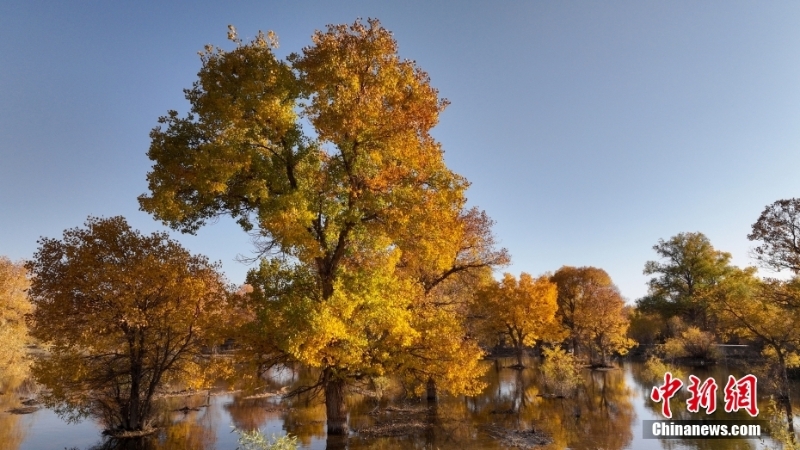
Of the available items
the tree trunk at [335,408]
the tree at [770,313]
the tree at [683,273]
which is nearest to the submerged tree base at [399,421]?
the tree trunk at [335,408]

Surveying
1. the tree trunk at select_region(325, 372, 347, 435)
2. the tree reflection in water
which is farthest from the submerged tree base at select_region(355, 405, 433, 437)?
the tree reflection in water

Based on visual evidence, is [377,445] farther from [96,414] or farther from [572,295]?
[572,295]

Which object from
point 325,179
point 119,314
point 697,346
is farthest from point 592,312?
point 119,314

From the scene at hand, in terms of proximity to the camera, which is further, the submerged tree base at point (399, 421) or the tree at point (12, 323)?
the tree at point (12, 323)

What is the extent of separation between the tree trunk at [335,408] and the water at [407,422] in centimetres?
42

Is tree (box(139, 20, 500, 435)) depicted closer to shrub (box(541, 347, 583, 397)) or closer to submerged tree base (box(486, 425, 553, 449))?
submerged tree base (box(486, 425, 553, 449))

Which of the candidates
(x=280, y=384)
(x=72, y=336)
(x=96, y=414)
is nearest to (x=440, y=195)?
(x=72, y=336)

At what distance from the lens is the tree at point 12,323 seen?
30219 mm

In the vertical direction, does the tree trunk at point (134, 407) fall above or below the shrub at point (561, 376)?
above

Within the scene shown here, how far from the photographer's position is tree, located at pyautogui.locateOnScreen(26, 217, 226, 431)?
17047 millimetres

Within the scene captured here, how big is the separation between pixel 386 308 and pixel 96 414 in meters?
16.4

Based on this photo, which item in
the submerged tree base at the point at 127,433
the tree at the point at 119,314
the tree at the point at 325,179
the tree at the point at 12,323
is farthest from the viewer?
the tree at the point at 12,323

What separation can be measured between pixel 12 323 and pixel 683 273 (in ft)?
251

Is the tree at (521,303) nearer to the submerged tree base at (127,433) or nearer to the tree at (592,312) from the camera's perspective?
the tree at (592,312)
